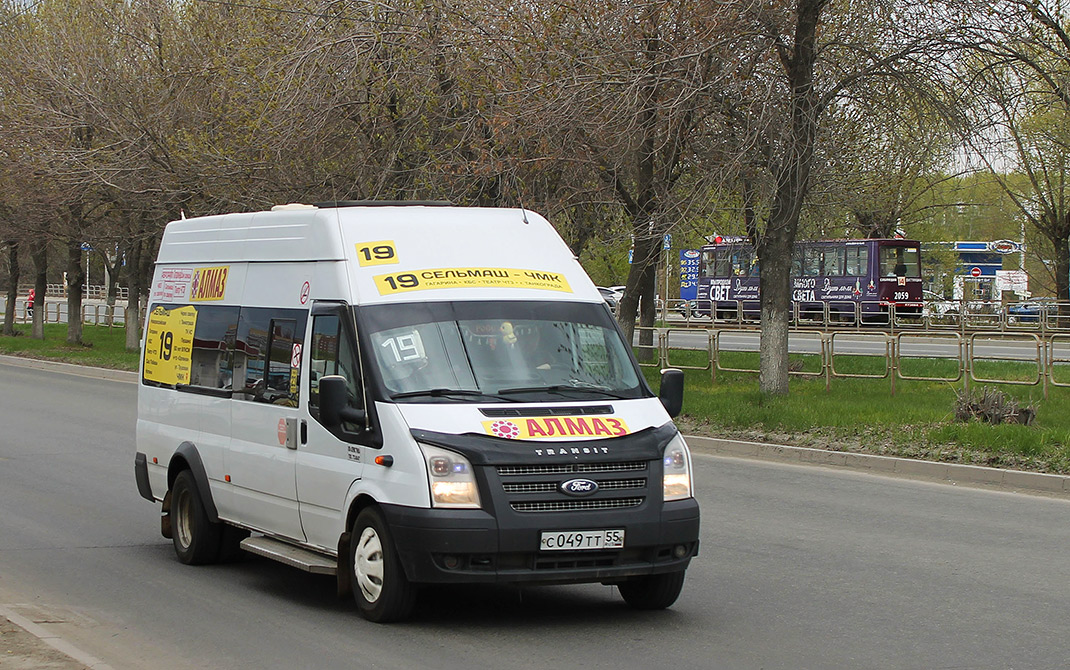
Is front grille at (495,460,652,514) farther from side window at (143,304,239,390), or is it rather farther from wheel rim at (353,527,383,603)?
side window at (143,304,239,390)

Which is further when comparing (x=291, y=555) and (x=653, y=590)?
(x=291, y=555)

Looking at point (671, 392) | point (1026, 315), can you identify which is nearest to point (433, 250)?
point (671, 392)

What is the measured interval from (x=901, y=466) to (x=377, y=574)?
9.18 metres

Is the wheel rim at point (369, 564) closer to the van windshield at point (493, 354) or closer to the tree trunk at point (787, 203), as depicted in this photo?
the van windshield at point (493, 354)

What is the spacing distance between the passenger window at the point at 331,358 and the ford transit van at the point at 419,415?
0.02m

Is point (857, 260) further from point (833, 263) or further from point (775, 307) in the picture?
point (775, 307)

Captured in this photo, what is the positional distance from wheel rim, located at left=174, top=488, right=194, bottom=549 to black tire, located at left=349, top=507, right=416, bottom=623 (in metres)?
2.47

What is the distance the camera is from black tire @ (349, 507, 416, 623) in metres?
7.13

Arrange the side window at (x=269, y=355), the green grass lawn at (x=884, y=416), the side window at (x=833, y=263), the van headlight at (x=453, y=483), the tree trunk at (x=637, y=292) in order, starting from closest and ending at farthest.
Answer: the van headlight at (x=453, y=483), the side window at (x=269, y=355), the green grass lawn at (x=884, y=416), the tree trunk at (x=637, y=292), the side window at (x=833, y=263)

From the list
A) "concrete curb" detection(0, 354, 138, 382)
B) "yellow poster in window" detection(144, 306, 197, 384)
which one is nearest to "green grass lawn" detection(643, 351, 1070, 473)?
"yellow poster in window" detection(144, 306, 197, 384)

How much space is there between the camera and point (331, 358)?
7914mm

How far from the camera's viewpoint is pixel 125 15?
110ft

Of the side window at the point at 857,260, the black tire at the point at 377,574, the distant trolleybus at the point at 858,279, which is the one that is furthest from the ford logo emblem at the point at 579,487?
the side window at the point at 857,260

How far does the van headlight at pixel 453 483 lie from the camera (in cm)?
689
